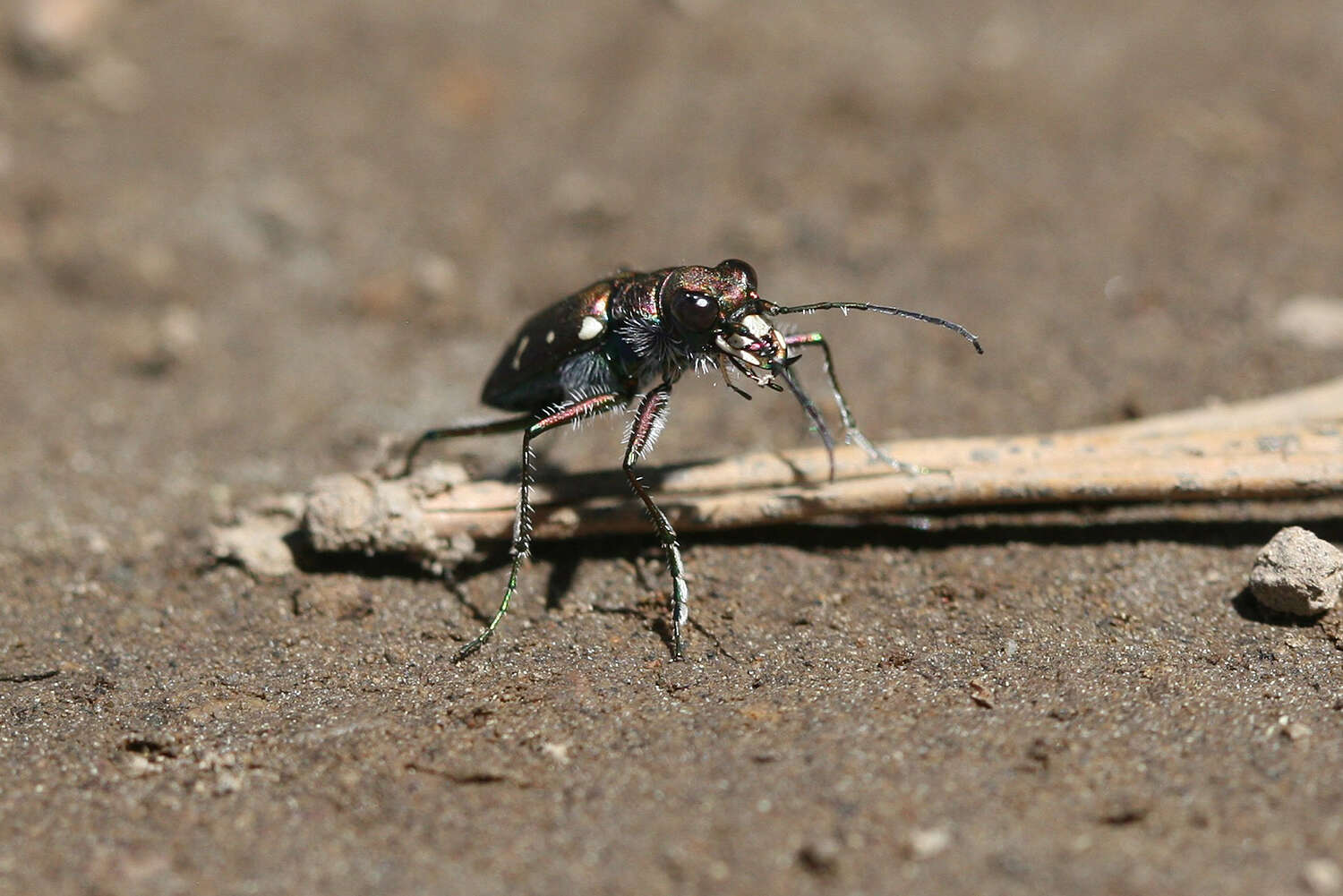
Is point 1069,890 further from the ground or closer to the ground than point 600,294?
closer to the ground

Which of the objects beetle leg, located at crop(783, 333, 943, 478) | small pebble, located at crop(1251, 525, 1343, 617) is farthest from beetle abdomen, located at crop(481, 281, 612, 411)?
small pebble, located at crop(1251, 525, 1343, 617)

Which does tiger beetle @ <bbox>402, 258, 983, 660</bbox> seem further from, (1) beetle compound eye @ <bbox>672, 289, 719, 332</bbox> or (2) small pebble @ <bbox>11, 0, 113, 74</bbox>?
(2) small pebble @ <bbox>11, 0, 113, 74</bbox>

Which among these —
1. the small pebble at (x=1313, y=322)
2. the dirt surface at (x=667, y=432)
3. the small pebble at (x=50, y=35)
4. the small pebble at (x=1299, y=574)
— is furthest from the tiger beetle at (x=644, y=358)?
the small pebble at (x=50, y=35)

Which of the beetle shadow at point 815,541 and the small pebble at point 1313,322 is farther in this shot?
the small pebble at point 1313,322

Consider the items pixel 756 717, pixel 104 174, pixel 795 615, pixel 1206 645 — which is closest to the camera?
pixel 756 717

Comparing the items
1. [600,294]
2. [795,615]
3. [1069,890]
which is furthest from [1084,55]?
[1069,890]

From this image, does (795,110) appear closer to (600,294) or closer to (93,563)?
(600,294)

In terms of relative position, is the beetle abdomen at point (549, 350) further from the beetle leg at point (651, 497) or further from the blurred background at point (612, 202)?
the blurred background at point (612, 202)

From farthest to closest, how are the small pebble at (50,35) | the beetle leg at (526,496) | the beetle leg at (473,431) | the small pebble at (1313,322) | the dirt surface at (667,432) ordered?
1. the small pebble at (50,35)
2. the small pebble at (1313,322)
3. the beetle leg at (473,431)
4. the beetle leg at (526,496)
5. the dirt surface at (667,432)
